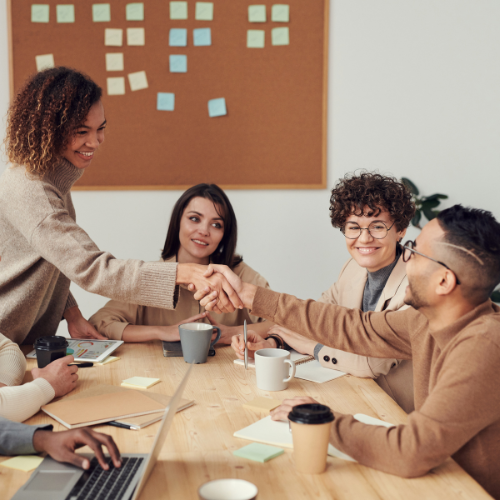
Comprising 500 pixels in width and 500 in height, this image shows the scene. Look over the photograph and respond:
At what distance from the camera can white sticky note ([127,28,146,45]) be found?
278 cm

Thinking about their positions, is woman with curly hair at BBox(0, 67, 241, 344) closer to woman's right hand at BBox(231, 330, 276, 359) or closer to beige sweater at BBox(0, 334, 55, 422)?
woman's right hand at BBox(231, 330, 276, 359)

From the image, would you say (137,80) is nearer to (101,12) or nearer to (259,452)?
(101,12)

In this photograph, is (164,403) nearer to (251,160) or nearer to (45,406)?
(45,406)

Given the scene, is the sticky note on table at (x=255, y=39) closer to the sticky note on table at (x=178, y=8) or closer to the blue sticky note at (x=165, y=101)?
the sticky note on table at (x=178, y=8)

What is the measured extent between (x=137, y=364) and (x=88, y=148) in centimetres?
72

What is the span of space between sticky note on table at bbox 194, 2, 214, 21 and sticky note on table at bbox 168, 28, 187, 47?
10cm

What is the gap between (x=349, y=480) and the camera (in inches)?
34.4

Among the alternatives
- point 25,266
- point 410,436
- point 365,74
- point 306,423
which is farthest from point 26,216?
point 365,74

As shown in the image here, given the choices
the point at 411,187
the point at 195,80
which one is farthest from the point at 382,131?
the point at 195,80

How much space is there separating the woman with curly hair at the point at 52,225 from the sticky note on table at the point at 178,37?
3.98 feet

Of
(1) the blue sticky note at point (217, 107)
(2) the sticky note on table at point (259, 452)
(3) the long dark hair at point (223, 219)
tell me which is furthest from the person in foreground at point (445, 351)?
(1) the blue sticky note at point (217, 107)

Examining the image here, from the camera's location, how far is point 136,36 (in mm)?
2781

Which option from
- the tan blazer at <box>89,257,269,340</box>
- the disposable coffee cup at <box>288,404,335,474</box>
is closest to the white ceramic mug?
the disposable coffee cup at <box>288,404,335,474</box>

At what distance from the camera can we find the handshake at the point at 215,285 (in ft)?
5.13
